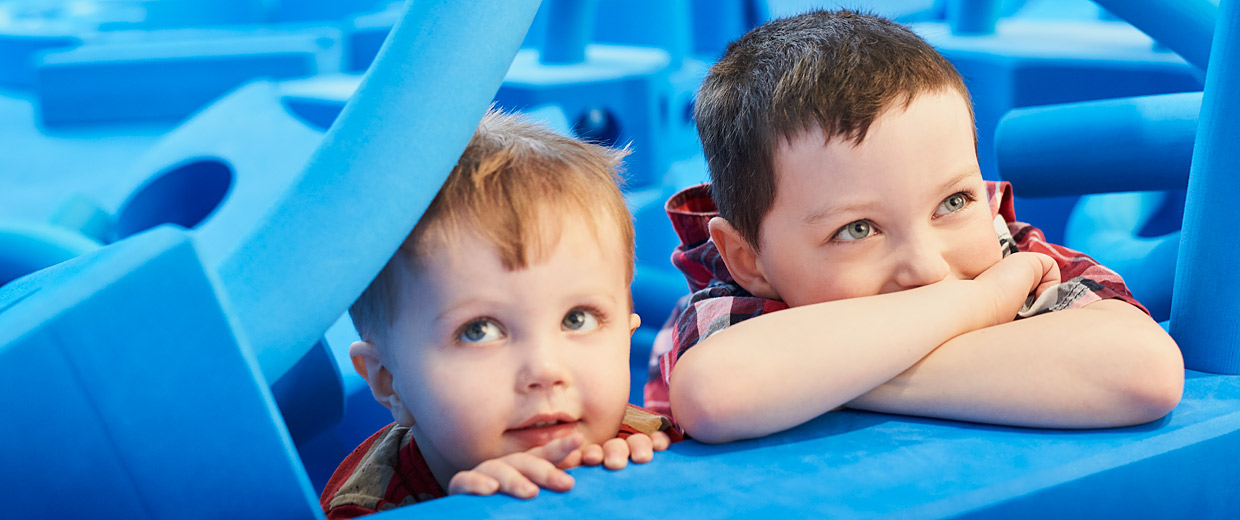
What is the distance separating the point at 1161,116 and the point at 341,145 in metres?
0.56

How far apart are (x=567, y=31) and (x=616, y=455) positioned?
63.0 inches

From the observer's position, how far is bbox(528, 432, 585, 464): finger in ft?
1.49

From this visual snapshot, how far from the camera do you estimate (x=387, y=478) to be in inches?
22.3

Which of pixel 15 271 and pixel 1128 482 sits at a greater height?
pixel 15 271

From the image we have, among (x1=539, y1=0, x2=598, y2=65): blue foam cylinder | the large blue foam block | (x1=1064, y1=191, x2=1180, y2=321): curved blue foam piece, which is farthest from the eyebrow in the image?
(x1=539, y1=0, x2=598, y2=65): blue foam cylinder

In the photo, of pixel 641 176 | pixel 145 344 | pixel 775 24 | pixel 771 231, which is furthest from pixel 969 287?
pixel 641 176

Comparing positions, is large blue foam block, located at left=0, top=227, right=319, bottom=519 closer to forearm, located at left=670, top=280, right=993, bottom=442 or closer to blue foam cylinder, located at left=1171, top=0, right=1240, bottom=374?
forearm, located at left=670, top=280, right=993, bottom=442

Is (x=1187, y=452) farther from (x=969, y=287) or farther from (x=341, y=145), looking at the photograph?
(x=341, y=145)

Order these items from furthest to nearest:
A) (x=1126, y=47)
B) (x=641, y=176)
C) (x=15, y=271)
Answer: (x=641, y=176) → (x=1126, y=47) → (x=15, y=271)

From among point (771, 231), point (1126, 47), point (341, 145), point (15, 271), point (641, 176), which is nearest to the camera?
point (341, 145)

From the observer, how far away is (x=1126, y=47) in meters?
1.37

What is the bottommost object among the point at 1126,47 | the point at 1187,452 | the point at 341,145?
the point at 1187,452

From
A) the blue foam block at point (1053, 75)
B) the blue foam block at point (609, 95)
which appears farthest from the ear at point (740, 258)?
the blue foam block at point (609, 95)

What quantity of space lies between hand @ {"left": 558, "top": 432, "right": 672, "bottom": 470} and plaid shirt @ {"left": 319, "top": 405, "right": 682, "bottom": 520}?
90 mm
